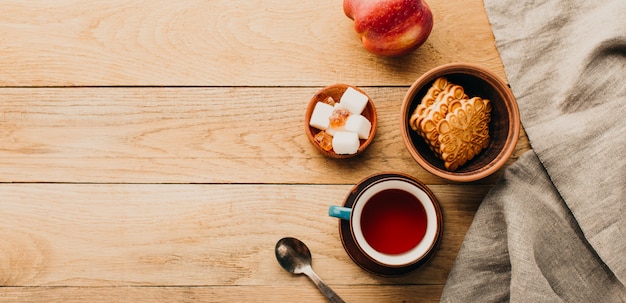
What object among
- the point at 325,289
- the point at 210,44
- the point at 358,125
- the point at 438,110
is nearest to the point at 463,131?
the point at 438,110

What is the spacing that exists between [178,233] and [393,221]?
14.5 inches

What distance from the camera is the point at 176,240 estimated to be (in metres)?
0.94

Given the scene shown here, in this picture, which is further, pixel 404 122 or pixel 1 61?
pixel 1 61

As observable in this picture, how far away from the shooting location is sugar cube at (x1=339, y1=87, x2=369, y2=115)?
0.89 meters

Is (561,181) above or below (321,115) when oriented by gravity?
below

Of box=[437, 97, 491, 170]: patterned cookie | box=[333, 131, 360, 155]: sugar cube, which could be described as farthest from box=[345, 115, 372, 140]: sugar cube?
box=[437, 97, 491, 170]: patterned cookie

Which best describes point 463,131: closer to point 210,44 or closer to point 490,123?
point 490,123

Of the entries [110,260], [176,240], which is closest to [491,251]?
[176,240]

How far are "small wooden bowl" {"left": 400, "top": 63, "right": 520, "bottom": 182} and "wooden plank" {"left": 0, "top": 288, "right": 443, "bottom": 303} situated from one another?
0.71 feet

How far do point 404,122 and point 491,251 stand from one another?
0.86ft

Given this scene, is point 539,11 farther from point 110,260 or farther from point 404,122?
point 110,260

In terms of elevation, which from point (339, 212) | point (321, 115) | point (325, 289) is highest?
point (321, 115)

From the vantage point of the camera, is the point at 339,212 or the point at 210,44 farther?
the point at 210,44

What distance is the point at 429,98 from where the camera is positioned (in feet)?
2.80
